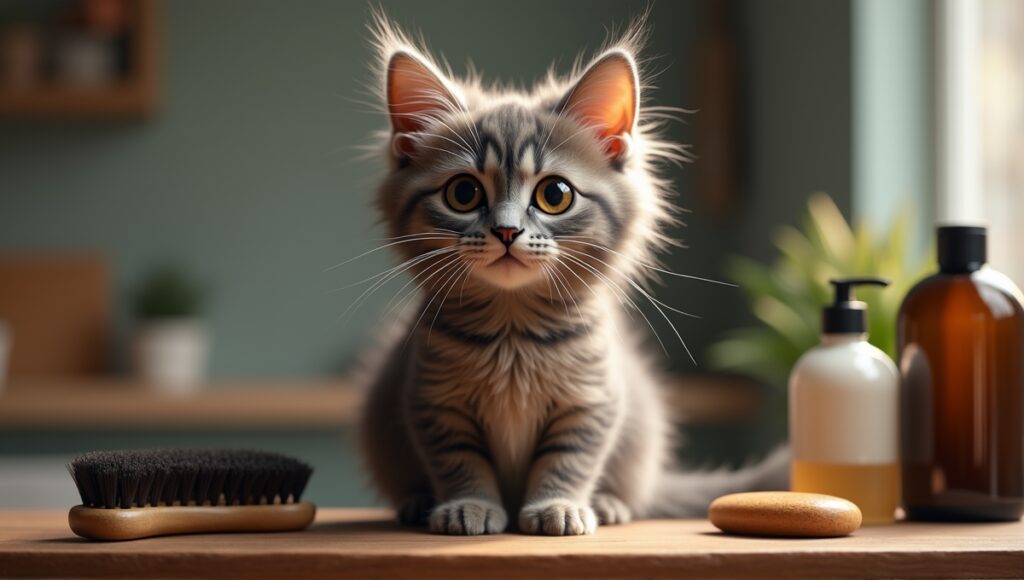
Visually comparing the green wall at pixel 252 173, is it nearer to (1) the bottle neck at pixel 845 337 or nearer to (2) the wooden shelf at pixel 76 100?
(2) the wooden shelf at pixel 76 100

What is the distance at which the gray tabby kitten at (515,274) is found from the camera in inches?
32.5

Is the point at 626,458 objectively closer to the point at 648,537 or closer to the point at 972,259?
the point at 648,537

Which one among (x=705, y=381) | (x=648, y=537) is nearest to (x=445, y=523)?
(x=648, y=537)

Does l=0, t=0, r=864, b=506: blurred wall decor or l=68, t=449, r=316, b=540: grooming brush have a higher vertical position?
l=0, t=0, r=864, b=506: blurred wall decor

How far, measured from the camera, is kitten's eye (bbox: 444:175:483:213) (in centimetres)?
84

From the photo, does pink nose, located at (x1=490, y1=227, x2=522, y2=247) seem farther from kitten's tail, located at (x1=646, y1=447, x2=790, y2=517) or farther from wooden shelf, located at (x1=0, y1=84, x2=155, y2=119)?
wooden shelf, located at (x1=0, y1=84, x2=155, y2=119)

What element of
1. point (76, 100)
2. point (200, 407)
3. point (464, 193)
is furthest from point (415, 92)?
point (76, 100)

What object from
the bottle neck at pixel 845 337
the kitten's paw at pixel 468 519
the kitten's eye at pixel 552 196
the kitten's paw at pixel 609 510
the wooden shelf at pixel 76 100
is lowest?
the kitten's paw at pixel 609 510

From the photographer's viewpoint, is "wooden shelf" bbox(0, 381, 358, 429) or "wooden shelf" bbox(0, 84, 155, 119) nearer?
"wooden shelf" bbox(0, 381, 358, 429)

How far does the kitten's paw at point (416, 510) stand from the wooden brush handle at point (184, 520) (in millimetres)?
95

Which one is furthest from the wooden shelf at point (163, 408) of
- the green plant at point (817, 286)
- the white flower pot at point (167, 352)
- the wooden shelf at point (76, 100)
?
the green plant at point (817, 286)

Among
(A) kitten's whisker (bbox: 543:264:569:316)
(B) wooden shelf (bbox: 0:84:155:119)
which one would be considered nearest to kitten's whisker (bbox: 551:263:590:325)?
(A) kitten's whisker (bbox: 543:264:569:316)

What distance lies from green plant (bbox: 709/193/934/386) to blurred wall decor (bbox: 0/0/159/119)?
72.2 inches

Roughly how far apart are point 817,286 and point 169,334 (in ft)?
6.01
